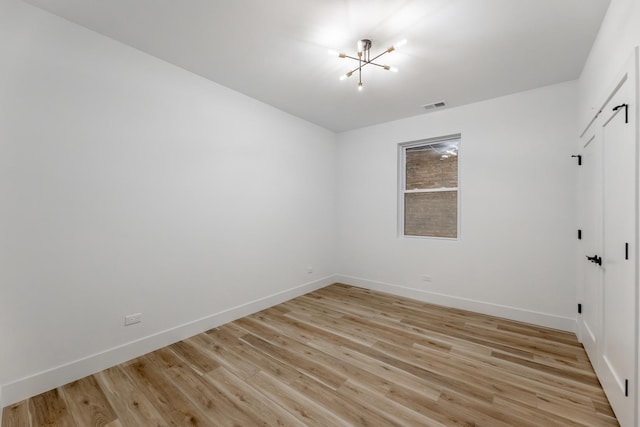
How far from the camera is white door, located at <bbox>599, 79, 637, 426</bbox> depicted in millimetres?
1479

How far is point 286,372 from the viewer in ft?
7.39

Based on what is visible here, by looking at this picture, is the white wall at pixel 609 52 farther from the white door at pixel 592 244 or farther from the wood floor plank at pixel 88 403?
the wood floor plank at pixel 88 403

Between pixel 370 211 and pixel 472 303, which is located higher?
pixel 370 211

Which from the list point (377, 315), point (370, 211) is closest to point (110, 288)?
point (377, 315)

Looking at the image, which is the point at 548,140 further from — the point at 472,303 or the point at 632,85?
the point at 472,303

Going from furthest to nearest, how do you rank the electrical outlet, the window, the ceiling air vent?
the window → the ceiling air vent → the electrical outlet

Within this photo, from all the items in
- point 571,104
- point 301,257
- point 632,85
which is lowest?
point 301,257

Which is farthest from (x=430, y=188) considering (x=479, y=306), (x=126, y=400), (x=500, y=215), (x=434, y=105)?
(x=126, y=400)

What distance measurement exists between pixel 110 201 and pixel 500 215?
4.26 metres

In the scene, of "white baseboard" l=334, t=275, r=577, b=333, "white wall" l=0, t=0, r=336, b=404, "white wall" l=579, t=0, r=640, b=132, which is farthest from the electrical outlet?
"white wall" l=579, t=0, r=640, b=132

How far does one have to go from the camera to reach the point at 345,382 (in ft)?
6.94

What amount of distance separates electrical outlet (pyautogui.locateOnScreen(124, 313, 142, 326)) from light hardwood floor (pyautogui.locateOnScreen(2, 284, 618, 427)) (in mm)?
348

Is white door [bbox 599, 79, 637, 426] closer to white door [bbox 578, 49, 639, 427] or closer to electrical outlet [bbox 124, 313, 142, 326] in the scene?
white door [bbox 578, 49, 639, 427]

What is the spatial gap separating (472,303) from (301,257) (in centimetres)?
250
